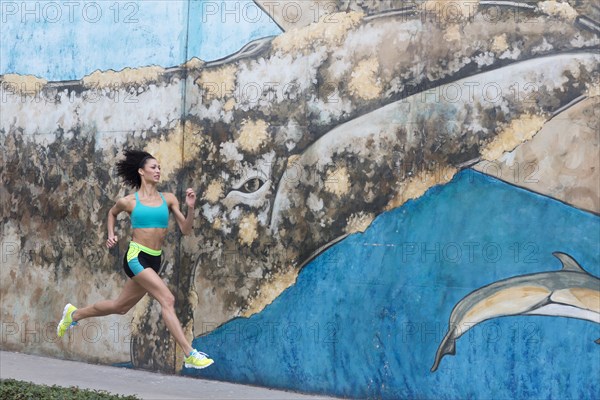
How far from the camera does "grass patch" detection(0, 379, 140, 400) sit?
8.52 m

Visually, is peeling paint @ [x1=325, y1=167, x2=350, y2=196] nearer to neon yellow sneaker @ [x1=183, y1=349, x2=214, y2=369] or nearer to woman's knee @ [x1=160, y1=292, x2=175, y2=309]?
woman's knee @ [x1=160, y1=292, x2=175, y2=309]

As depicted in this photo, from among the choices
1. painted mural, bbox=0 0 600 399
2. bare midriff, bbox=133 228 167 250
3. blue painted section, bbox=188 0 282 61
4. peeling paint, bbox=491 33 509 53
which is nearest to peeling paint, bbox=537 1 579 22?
painted mural, bbox=0 0 600 399

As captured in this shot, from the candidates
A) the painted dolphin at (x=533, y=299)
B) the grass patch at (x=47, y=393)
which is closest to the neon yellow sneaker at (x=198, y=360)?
the grass patch at (x=47, y=393)

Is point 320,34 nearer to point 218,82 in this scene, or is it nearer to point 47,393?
point 218,82

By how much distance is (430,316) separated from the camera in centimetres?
885

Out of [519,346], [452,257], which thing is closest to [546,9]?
[452,257]

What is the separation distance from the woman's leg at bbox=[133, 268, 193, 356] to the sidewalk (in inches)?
32.9

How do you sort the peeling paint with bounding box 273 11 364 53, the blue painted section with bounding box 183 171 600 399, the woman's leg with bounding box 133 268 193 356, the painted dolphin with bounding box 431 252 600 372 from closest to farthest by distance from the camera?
the painted dolphin with bounding box 431 252 600 372 → the blue painted section with bounding box 183 171 600 399 → the woman's leg with bounding box 133 268 193 356 → the peeling paint with bounding box 273 11 364 53

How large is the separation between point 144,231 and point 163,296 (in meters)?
0.65

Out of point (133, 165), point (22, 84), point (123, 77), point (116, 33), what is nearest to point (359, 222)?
point (133, 165)

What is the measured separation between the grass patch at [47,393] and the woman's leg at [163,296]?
68cm

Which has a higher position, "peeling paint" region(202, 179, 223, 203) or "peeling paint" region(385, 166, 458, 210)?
"peeling paint" region(385, 166, 458, 210)

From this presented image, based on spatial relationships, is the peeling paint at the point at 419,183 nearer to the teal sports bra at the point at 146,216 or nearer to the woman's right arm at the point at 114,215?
the teal sports bra at the point at 146,216

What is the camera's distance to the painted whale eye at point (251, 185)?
32.5ft
